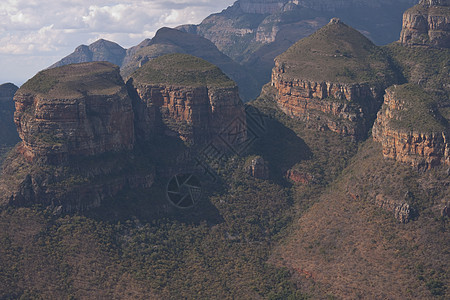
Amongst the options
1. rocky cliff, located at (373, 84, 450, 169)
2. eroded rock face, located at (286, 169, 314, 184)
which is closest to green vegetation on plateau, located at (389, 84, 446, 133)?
rocky cliff, located at (373, 84, 450, 169)

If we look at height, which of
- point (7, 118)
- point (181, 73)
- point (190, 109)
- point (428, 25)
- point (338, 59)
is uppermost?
point (428, 25)

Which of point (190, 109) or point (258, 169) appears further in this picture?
point (190, 109)

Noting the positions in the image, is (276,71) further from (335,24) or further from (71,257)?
(71,257)

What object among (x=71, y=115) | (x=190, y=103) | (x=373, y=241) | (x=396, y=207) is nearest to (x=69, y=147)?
(x=71, y=115)

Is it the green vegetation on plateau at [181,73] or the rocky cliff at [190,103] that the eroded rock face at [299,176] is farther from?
the green vegetation on plateau at [181,73]

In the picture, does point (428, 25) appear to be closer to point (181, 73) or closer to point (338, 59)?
point (338, 59)

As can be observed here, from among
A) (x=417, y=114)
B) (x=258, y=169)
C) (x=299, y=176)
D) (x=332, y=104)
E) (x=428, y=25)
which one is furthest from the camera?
(x=428, y=25)

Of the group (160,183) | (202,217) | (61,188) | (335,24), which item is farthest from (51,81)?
(335,24)
